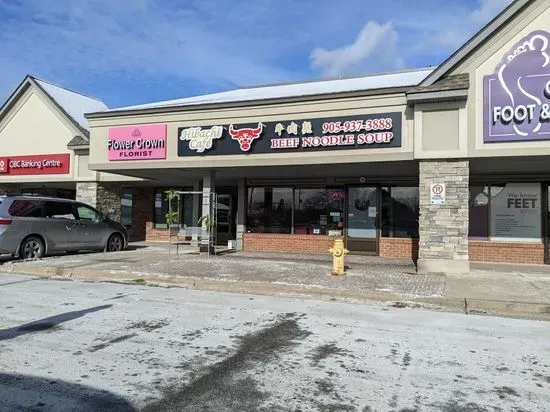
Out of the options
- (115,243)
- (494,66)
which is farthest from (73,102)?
(494,66)

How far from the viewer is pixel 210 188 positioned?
16.4m

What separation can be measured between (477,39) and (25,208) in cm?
1266

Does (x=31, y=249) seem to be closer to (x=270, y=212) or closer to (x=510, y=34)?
(x=270, y=212)

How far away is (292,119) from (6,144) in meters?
14.2

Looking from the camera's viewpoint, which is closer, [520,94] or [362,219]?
[520,94]

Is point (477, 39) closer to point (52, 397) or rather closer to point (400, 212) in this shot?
point (400, 212)

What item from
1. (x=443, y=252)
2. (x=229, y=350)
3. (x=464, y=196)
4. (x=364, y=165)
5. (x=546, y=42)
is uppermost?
(x=546, y=42)

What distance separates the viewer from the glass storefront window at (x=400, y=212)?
16844 mm

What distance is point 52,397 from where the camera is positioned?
14.3 feet

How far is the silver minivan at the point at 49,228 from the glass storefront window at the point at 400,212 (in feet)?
29.9

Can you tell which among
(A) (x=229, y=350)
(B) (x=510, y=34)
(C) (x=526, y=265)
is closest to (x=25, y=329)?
(A) (x=229, y=350)

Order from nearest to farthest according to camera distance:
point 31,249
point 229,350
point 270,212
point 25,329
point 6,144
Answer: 1. point 229,350
2. point 25,329
3. point 31,249
4. point 270,212
5. point 6,144

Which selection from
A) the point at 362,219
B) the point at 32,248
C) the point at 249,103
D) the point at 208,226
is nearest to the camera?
the point at 32,248

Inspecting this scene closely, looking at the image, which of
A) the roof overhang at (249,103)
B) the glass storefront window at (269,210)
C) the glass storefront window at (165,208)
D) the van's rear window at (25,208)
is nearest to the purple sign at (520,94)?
the roof overhang at (249,103)
